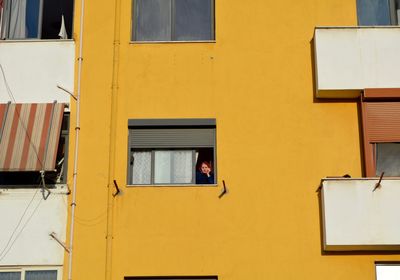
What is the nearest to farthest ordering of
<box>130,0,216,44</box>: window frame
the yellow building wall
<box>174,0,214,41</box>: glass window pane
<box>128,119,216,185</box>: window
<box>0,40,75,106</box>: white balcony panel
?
the yellow building wall < <box>128,119,216,185</box>: window < <box>0,40,75,106</box>: white balcony panel < <box>130,0,216,44</box>: window frame < <box>174,0,214,41</box>: glass window pane

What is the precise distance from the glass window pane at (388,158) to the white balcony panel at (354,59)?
1208 mm

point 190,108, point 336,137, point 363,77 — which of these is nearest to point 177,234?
point 190,108

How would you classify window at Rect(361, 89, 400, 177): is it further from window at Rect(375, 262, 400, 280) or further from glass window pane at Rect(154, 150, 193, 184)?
glass window pane at Rect(154, 150, 193, 184)

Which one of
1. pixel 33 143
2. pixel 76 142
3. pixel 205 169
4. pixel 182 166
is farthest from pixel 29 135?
pixel 205 169

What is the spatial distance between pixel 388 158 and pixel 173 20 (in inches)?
211

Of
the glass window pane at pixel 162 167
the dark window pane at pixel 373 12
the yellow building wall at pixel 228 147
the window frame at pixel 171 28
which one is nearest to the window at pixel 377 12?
the dark window pane at pixel 373 12

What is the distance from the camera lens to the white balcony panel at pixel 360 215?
1469 cm

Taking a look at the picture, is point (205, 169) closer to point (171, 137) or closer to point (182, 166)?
point (182, 166)

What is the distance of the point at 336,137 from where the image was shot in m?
15.9

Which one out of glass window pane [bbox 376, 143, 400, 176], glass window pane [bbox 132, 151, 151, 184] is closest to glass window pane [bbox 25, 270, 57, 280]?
glass window pane [bbox 132, 151, 151, 184]

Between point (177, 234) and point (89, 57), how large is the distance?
4.22 metres

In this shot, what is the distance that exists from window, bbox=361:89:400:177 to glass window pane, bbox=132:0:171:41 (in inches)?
176

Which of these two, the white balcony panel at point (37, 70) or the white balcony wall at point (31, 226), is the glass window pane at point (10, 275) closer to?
the white balcony wall at point (31, 226)

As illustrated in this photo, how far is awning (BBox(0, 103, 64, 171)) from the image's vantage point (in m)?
15.6
